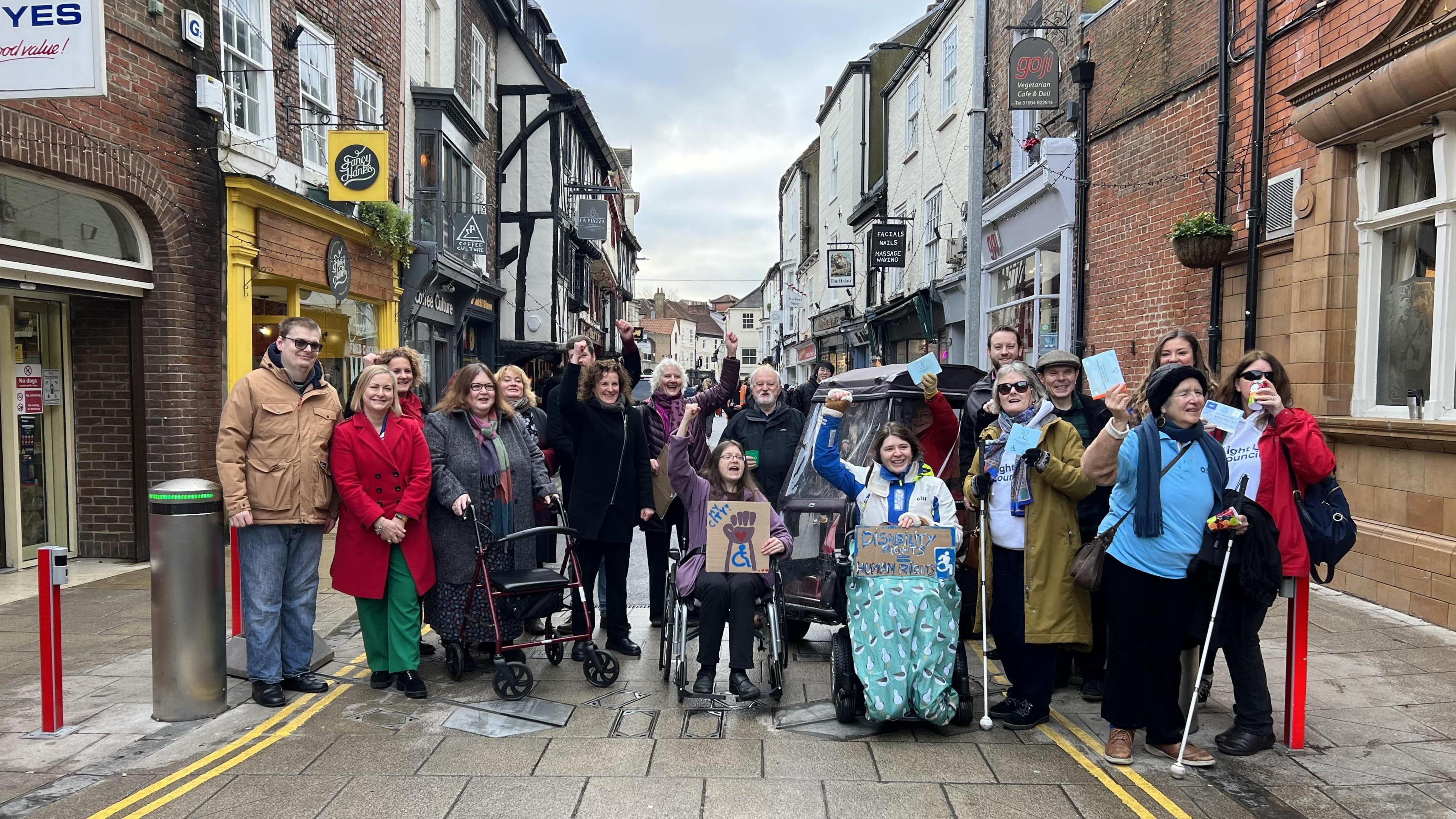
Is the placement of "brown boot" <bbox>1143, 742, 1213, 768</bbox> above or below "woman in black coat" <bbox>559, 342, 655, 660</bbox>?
below

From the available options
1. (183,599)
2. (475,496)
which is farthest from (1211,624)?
(183,599)

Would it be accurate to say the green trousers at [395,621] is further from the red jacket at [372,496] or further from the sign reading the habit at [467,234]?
the sign reading the habit at [467,234]

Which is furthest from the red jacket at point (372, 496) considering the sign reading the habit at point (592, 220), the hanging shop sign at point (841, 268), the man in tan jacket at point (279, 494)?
the hanging shop sign at point (841, 268)

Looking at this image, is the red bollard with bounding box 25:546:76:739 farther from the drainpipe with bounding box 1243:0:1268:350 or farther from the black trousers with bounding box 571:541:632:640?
the drainpipe with bounding box 1243:0:1268:350

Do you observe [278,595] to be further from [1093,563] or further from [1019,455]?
[1093,563]

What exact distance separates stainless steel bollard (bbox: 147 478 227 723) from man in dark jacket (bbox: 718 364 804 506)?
3.28m

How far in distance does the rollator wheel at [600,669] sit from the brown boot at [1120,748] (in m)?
2.67

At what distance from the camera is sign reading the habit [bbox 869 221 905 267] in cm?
1984

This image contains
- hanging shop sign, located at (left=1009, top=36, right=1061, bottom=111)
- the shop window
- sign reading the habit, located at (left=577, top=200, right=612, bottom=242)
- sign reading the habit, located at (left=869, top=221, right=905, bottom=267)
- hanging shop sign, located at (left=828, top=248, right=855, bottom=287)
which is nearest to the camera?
the shop window

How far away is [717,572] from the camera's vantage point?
5.13 meters

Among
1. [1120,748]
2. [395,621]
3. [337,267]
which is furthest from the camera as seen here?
[337,267]

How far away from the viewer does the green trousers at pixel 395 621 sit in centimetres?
522

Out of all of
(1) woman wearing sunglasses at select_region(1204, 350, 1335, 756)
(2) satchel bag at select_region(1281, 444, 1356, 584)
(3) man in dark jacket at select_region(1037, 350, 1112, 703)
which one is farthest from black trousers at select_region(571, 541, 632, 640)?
(2) satchel bag at select_region(1281, 444, 1356, 584)

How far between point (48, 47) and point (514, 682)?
424 centimetres
